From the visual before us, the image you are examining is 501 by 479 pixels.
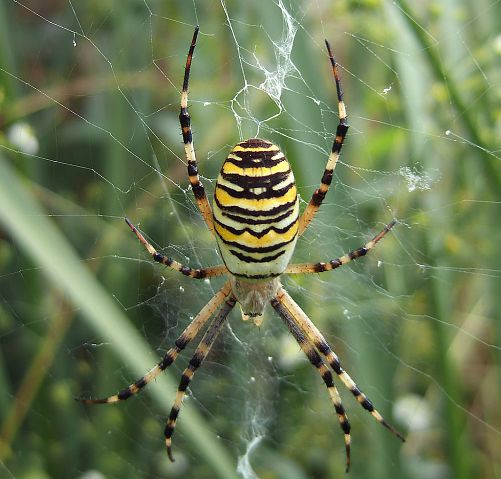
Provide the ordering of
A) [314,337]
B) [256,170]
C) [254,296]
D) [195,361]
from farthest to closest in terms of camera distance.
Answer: [314,337], [195,361], [254,296], [256,170]

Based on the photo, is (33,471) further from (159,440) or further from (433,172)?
(433,172)

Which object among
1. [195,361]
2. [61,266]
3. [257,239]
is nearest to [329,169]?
[257,239]

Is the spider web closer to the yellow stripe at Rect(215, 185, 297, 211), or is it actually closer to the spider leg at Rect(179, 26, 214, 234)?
the spider leg at Rect(179, 26, 214, 234)

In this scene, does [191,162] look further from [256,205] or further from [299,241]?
[299,241]

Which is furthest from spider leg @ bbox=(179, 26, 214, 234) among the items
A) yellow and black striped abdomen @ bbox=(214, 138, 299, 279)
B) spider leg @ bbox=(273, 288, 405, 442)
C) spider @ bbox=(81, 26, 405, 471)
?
spider leg @ bbox=(273, 288, 405, 442)

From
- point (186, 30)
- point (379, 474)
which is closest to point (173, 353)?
point (379, 474)

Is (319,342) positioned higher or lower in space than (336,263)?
lower
